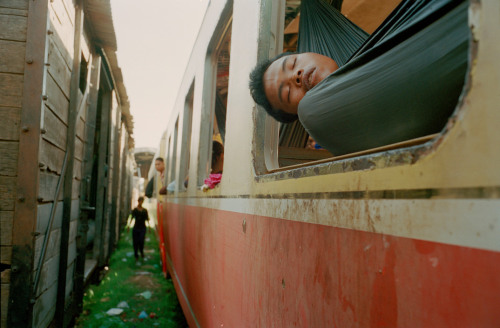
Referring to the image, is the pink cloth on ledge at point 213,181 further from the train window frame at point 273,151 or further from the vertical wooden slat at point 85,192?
the vertical wooden slat at point 85,192

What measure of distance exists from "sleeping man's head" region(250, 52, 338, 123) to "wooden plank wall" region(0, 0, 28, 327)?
5.14ft

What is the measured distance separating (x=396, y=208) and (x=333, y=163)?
27 cm

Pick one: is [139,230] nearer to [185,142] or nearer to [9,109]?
[185,142]

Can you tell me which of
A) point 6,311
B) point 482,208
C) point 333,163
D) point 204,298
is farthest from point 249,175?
point 6,311

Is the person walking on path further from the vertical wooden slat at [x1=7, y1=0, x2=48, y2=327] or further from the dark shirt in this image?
the vertical wooden slat at [x1=7, y1=0, x2=48, y2=327]

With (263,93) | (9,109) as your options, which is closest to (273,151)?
(263,93)

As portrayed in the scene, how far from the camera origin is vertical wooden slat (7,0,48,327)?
221cm

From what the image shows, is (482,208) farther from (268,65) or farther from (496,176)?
(268,65)

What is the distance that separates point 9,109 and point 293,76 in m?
1.82

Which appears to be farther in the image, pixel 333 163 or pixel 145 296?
pixel 145 296

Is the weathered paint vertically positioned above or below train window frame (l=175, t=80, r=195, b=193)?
below

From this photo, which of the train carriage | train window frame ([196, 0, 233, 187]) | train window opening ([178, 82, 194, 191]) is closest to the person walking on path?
train window opening ([178, 82, 194, 191])

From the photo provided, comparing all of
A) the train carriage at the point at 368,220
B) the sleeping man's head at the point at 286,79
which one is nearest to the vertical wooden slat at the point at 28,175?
the train carriage at the point at 368,220

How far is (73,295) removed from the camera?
3.90m
